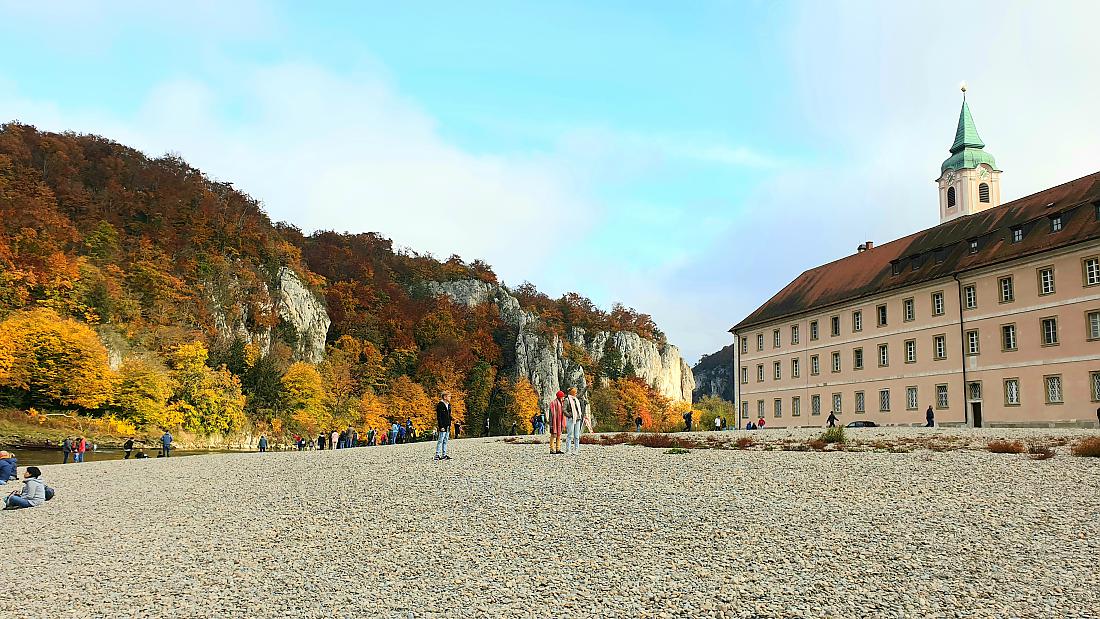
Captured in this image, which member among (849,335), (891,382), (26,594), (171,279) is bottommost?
(26,594)

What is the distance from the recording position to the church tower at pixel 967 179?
6569cm

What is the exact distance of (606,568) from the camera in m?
9.63

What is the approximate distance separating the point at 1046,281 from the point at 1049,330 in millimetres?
2484

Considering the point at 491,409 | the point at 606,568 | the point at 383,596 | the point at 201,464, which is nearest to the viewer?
the point at 383,596

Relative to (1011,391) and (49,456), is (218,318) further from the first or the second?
(1011,391)

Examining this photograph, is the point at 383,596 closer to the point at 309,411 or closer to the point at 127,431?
the point at 127,431

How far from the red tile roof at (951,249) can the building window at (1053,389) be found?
6.42 m

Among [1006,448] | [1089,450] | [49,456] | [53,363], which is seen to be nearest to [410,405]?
[53,363]

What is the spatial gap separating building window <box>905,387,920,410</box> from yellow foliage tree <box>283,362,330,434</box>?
152 ft

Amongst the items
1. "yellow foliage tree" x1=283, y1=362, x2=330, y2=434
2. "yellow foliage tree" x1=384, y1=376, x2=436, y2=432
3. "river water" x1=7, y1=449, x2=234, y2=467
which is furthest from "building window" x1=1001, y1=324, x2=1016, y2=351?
"yellow foliage tree" x1=384, y1=376, x2=436, y2=432

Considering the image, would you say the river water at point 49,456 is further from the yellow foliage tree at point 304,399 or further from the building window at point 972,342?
the building window at point 972,342

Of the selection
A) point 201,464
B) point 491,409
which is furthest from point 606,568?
point 491,409

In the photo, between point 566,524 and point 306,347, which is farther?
point 306,347

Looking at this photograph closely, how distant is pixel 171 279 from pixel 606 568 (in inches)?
2669
